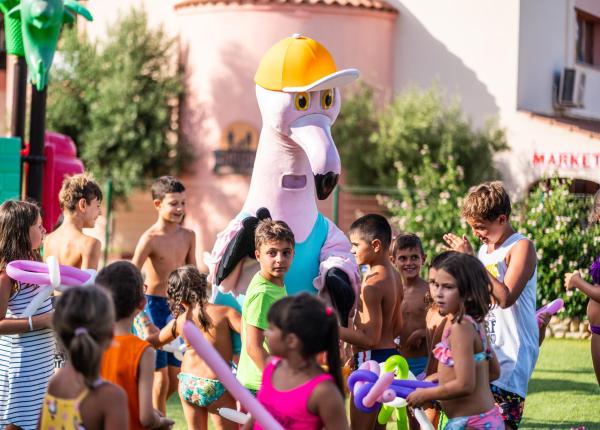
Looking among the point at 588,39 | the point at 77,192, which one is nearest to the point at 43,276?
the point at 77,192

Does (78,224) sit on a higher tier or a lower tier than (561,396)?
higher

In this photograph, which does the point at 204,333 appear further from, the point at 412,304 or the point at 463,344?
the point at 463,344

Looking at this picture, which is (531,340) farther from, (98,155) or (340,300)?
(98,155)

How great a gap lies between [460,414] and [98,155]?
1544 cm

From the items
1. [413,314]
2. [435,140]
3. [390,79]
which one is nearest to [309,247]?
[413,314]

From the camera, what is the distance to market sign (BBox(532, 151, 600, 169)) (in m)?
17.5

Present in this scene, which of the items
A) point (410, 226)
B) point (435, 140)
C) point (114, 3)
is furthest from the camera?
point (114, 3)

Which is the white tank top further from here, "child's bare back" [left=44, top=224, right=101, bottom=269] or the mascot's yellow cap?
"child's bare back" [left=44, top=224, right=101, bottom=269]

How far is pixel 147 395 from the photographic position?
3711 mm

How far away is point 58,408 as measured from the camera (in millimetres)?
3461

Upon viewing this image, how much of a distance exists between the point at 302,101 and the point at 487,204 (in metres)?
1.12

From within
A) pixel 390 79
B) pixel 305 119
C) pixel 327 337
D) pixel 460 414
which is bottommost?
pixel 460 414

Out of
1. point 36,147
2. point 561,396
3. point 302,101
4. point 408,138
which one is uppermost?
point 408,138

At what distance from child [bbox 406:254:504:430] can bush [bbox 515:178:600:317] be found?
342 inches
